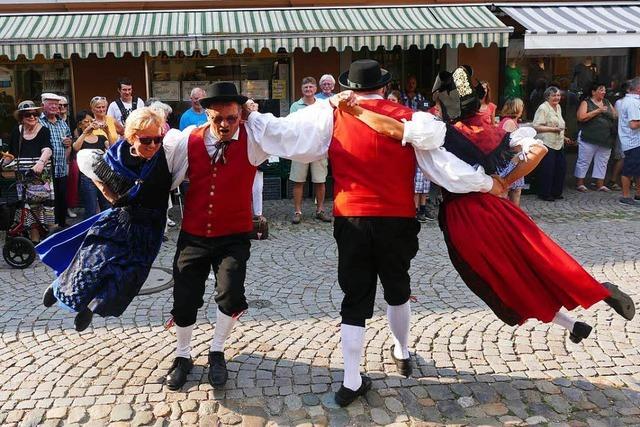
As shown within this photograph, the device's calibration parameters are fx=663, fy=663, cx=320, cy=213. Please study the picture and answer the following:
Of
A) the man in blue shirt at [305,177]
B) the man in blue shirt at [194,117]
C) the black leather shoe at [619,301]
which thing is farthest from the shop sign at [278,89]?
the black leather shoe at [619,301]

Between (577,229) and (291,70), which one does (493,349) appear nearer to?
(577,229)

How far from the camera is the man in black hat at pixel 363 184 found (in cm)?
355

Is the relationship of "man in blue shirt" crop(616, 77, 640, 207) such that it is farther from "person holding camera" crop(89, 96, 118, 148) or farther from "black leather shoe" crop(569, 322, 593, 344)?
"person holding camera" crop(89, 96, 118, 148)

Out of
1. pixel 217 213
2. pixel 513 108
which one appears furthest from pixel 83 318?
pixel 513 108

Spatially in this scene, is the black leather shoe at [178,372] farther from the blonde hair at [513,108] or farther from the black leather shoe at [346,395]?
the blonde hair at [513,108]

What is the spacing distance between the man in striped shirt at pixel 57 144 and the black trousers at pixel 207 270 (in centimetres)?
438

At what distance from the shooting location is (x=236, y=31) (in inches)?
370

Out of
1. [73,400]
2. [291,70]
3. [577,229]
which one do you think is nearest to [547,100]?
[577,229]

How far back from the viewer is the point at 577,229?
26.4 feet

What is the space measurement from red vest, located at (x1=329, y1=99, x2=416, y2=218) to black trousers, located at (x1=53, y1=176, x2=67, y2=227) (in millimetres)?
5218

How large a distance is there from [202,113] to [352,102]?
5.32 metres

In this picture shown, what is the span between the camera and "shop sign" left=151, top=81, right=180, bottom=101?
424 inches

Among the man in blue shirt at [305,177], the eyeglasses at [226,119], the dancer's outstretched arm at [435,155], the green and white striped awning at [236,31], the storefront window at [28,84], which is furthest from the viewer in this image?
the storefront window at [28,84]

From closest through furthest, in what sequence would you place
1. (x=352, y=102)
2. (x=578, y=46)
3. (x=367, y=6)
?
(x=352, y=102) < (x=578, y=46) < (x=367, y=6)
